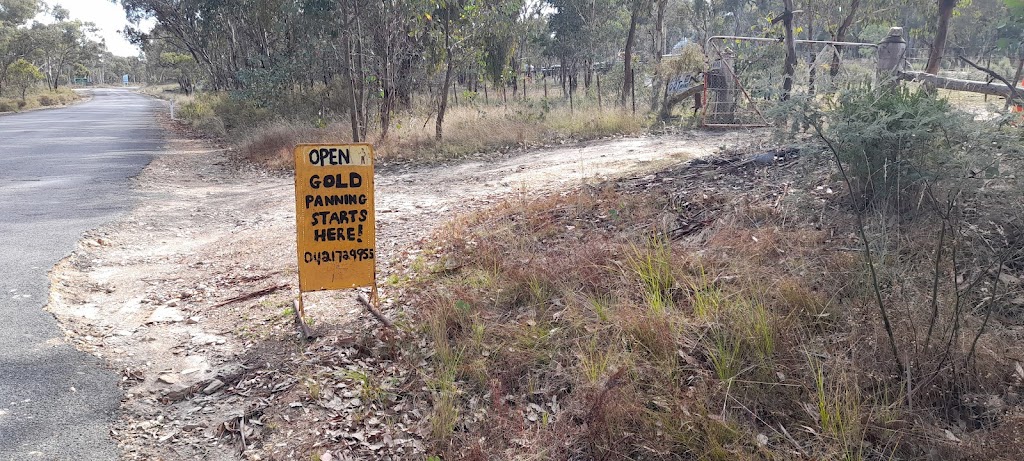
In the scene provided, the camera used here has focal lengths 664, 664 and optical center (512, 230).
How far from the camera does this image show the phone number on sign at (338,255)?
518 cm

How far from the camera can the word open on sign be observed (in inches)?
200

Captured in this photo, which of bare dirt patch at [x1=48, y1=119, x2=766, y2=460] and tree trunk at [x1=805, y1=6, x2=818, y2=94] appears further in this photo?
tree trunk at [x1=805, y1=6, x2=818, y2=94]

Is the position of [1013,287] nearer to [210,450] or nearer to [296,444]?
[296,444]

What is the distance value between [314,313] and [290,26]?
18167mm

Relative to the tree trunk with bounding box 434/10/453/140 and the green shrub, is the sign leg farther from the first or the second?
the tree trunk with bounding box 434/10/453/140

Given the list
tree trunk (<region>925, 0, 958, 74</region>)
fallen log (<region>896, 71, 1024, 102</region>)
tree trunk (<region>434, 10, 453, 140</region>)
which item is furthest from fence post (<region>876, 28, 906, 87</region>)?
tree trunk (<region>434, 10, 453, 140</region>)

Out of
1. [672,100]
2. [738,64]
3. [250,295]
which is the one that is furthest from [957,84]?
[672,100]

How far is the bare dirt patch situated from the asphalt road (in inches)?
6.3

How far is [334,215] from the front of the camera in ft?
17.1

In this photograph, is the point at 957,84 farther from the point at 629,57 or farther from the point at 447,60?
the point at 629,57

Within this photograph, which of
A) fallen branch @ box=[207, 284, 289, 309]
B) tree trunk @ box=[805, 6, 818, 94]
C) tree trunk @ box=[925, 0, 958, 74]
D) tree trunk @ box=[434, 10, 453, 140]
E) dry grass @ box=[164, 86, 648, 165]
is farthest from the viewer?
tree trunk @ box=[434, 10, 453, 140]

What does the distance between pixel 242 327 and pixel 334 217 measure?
123 centimetres

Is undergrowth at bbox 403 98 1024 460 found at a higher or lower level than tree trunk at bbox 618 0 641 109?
lower

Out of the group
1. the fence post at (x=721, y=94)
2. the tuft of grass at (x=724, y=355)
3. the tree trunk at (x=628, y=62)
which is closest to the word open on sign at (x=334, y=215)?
the tuft of grass at (x=724, y=355)
